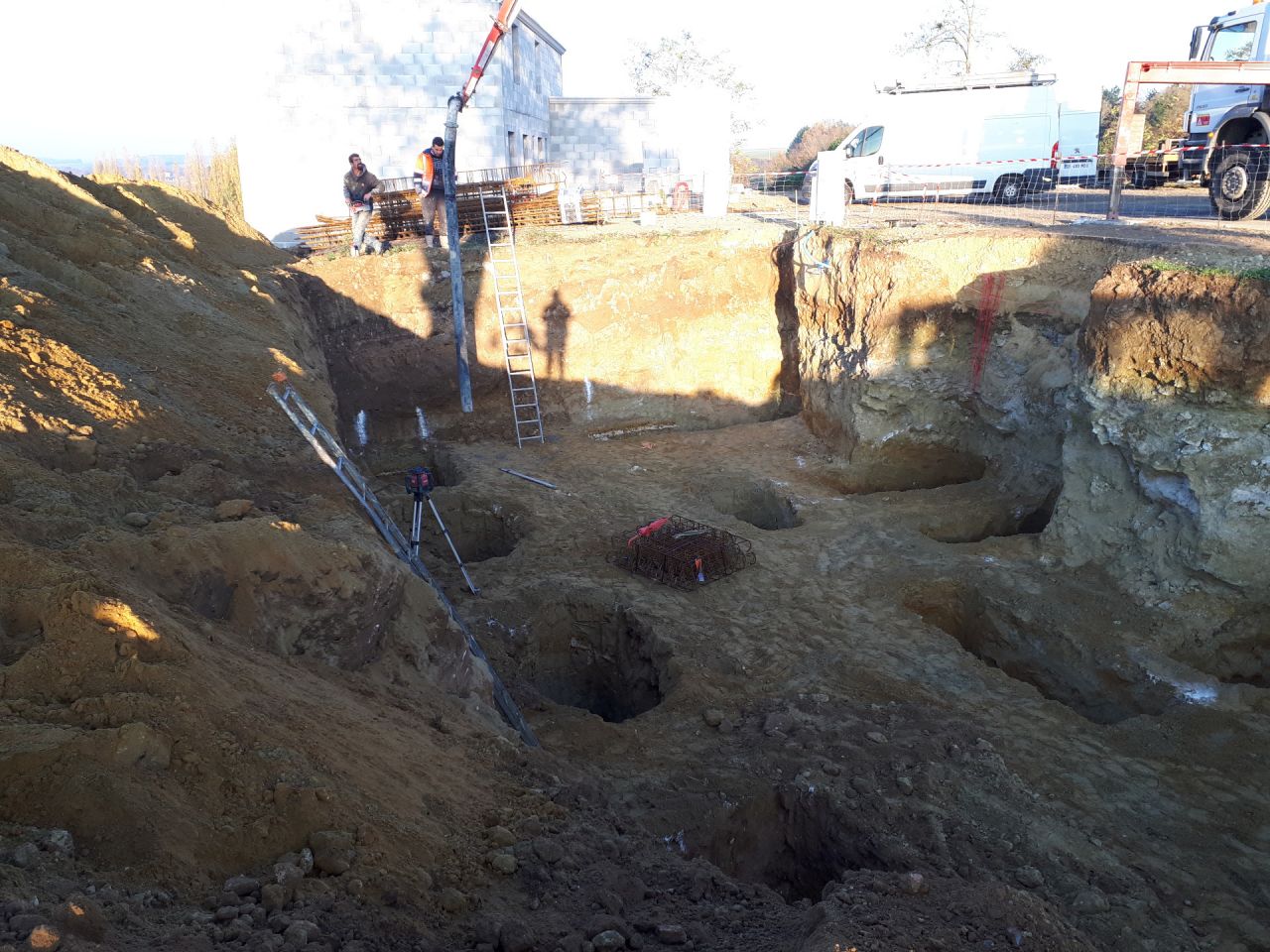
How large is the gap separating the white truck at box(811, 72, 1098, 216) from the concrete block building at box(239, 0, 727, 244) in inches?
Answer: 154

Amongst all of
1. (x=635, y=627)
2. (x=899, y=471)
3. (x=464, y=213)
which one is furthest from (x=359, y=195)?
(x=899, y=471)

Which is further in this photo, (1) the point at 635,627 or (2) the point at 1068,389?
(2) the point at 1068,389

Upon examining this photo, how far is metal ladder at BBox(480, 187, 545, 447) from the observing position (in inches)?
564

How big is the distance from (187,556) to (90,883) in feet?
7.58

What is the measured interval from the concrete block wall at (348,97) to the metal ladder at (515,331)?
18.8ft

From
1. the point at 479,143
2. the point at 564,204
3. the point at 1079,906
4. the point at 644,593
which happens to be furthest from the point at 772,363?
the point at 1079,906

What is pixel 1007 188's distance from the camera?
19.1m

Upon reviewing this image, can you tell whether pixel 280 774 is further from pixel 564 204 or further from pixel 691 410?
pixel 564 204

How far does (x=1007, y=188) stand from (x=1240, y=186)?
6.25 m

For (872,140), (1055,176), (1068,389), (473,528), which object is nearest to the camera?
(1068,389)

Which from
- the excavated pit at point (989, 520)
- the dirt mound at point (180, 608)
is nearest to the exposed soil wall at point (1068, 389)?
the excavated pit at point (989, 520)

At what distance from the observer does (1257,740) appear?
6.70m

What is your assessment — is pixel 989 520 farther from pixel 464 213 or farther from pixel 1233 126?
pixel 464 213

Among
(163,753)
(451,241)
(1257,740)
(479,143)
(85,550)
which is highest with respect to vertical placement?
(479,143)
